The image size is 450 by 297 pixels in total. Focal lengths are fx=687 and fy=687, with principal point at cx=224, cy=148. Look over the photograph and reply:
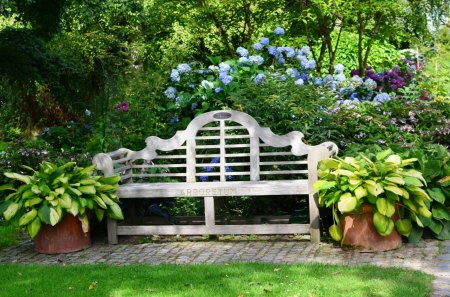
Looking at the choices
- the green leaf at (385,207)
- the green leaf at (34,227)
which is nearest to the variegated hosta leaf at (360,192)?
the green leaf at (385,207)

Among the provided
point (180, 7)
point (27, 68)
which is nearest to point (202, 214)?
point (27, 68)

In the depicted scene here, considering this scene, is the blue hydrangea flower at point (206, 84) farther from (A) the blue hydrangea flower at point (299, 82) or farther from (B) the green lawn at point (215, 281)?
(B) the green lawn at point (215, 281)

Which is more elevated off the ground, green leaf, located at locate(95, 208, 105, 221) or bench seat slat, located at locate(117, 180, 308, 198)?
bench seat slat, located at locate(117, 180, 308, 198)

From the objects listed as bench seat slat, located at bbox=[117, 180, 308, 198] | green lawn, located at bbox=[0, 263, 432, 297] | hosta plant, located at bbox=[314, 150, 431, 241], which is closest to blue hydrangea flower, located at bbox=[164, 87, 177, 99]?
bench seat slat, located at bbox=[117, 180, 308, 198]

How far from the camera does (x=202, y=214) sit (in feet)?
24.5

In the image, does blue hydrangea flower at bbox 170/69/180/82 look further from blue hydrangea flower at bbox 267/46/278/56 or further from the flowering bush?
blue hydrangea flower at bbox 267/46/278/56

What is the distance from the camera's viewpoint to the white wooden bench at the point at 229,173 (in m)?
6.27

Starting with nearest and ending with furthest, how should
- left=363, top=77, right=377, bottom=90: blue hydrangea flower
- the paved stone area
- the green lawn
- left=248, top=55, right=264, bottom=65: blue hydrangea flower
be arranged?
1. the green lawn
2. the paved stone area
3. left=248, top=55, right=264, bottom=65: blue hydrangea flower
4. left=363, top=77, right=377, bottom=90: blue hydrangea flower

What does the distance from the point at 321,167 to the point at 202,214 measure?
1757 millimetres

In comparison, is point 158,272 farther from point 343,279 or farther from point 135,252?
point 343,279

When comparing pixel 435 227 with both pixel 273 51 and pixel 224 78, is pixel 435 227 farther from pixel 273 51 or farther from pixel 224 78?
pixel 273 51

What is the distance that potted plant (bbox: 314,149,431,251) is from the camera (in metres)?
5.64

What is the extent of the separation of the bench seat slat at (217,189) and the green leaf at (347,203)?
0.60 meters

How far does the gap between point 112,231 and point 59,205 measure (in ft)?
2.33
